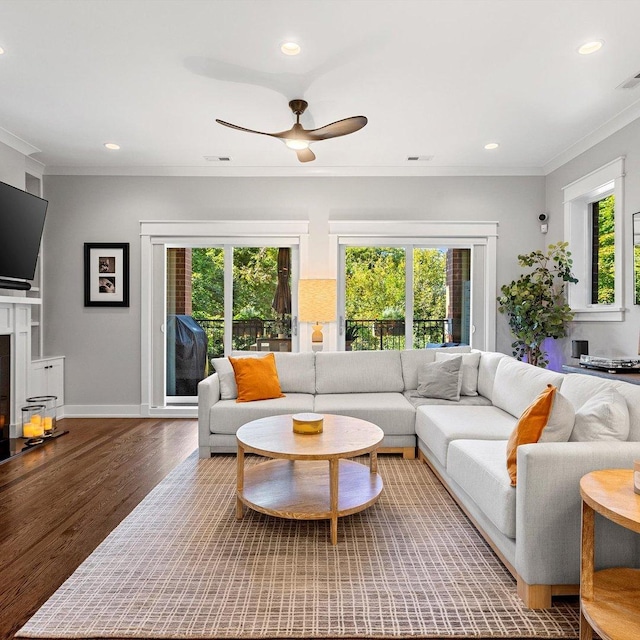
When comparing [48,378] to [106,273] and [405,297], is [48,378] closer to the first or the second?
[106,273]

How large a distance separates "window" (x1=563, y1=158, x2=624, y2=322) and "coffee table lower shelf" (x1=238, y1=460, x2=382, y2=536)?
2666 mm

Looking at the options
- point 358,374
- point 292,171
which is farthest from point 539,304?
point 292,171

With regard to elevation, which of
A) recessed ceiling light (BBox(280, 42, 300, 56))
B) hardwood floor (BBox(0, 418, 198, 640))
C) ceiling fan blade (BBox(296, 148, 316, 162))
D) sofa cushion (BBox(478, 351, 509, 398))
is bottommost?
hardwood floor (BBox(0, 418, 198, 640))

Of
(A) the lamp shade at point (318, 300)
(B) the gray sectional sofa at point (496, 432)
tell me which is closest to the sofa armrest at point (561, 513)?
(B) the gray sectional sofa at point (496, 432)

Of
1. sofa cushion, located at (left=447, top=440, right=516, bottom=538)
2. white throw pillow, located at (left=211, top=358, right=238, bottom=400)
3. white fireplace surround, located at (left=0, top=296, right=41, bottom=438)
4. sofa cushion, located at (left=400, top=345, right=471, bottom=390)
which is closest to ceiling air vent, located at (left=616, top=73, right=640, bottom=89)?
sofa cushion, located at (left=400, top=345, right=471, bottom=390)

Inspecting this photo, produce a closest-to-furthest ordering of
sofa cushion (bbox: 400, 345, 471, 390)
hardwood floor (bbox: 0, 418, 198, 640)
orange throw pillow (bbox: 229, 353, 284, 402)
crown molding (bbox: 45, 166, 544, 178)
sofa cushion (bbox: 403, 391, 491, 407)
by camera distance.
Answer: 1. hardwood floor (bbox: 0, 418, 198, 640)
2. sofa cushion (bbox: 403, 391, 491, 407)
3. orange throw pillow (bbox: 229, 353, 284, 402)
4. sofa cushion (bbox: 400, 345, 471, 390)
5. crown molding (bbox: 45, 166, 544, 178)

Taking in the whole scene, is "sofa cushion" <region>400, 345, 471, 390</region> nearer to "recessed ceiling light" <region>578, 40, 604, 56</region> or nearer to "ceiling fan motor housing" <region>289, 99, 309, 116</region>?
"ceiling fan motor housing" <region>289, 99, 309, 116</region>

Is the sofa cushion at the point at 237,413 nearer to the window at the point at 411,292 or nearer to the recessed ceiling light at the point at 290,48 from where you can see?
the window at the point at 411,292

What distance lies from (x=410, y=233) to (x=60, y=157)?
3817 mm

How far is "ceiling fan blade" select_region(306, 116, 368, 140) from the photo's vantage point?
119 inches

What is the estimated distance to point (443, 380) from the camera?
12.8 feet

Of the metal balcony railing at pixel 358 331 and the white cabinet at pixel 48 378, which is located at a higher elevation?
the metal balcony railing at pixel 358 331

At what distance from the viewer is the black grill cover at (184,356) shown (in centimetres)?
535

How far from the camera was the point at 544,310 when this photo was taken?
468 cm
